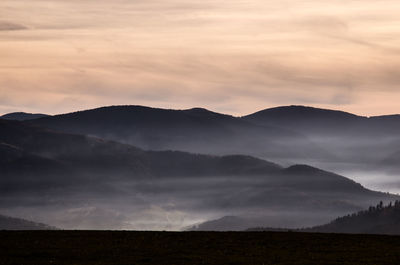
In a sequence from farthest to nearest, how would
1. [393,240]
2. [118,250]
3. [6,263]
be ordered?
[393,240] → [118,250] → [6,263]

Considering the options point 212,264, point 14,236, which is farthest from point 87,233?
point 212,264

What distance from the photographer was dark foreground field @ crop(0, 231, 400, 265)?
75125mm

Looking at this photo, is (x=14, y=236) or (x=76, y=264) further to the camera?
→ (x=14, y=236)

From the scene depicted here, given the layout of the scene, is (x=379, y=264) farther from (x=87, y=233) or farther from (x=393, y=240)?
(x=87, y=233)

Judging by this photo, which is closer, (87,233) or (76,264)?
(76,264)

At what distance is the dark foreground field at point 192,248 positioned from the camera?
75125mm

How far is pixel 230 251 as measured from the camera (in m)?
81.9

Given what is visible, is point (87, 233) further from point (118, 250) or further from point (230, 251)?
point (230, 251)

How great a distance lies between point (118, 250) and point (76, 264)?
10489 millimetres

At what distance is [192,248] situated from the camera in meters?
84.5

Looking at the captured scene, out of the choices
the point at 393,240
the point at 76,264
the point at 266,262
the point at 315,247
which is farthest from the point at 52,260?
the point at 393,240

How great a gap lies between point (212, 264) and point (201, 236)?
75.8 feet

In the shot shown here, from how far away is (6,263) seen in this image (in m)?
71.5

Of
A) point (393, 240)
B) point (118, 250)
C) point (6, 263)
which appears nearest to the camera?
point (6, 263)
